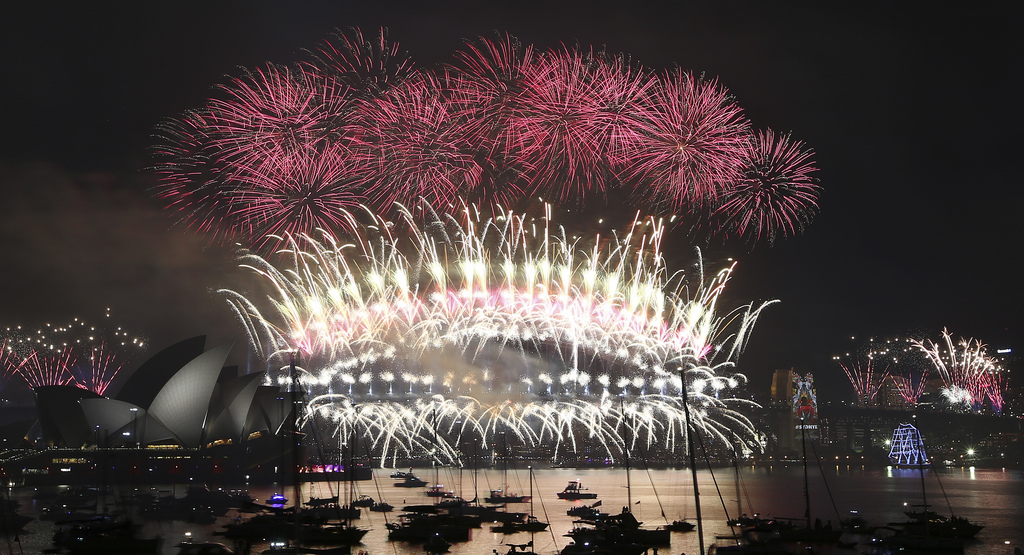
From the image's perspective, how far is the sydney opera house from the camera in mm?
104875

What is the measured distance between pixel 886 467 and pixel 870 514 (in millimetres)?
115830

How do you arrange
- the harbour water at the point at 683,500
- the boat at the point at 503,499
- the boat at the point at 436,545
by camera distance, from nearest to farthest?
the boat at the point at 436,545, the harbour water at the point at 683,500, the boat at the point at 503,499

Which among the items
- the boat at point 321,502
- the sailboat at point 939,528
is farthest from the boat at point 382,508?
the sailboat at point 939,528

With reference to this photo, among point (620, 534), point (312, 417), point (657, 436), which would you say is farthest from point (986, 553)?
point (657, 436)

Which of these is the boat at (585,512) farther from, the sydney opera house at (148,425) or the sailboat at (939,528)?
the sydney opera house at (148,425)

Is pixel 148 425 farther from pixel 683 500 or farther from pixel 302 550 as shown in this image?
pixel 683 500

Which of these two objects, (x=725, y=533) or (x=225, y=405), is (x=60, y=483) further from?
(x=725, y=533)

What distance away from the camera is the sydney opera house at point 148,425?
10488 cm

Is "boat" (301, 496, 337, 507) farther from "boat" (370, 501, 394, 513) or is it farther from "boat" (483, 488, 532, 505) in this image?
"boat" (483, 488, 532, 505)

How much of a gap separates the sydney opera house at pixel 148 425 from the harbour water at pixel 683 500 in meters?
3.41

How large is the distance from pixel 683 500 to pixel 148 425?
64.7 metres

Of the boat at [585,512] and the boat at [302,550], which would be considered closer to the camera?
the boat at [302,550]

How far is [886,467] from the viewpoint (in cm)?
18888

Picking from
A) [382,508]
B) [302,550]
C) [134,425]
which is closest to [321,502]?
[382,508]
